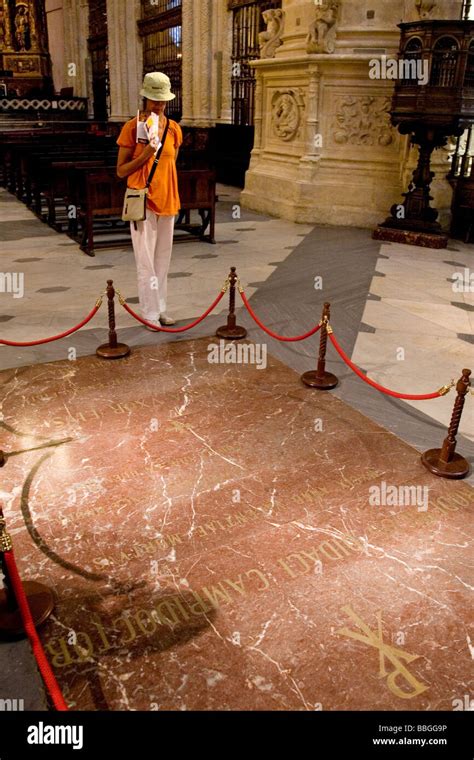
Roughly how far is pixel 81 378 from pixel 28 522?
163cm

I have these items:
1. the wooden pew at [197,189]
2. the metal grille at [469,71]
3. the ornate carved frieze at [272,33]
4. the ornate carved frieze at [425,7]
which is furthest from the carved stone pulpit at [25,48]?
the metal grille at [469,71]

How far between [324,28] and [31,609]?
30.1ft

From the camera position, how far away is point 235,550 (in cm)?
266

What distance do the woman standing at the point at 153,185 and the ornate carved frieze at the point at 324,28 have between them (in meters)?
5.39

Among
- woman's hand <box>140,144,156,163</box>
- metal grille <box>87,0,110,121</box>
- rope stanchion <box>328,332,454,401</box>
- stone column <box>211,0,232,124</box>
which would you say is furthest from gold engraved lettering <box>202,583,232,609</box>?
metal grille <box>87,0,110,121</box>

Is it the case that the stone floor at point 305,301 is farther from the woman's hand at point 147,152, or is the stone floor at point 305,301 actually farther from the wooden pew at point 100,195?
the woman's hand at point 147,152

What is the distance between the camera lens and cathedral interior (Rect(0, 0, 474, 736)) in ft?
7.17

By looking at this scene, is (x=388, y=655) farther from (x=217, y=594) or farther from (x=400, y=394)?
(x=400, y=394)

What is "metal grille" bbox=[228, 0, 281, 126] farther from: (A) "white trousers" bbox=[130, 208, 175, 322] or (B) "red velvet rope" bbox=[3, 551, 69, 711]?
(B) "red velvet rope" bbox=[3, 551, 69, 711]

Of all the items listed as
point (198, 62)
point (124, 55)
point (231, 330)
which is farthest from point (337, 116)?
point (124, 55)
